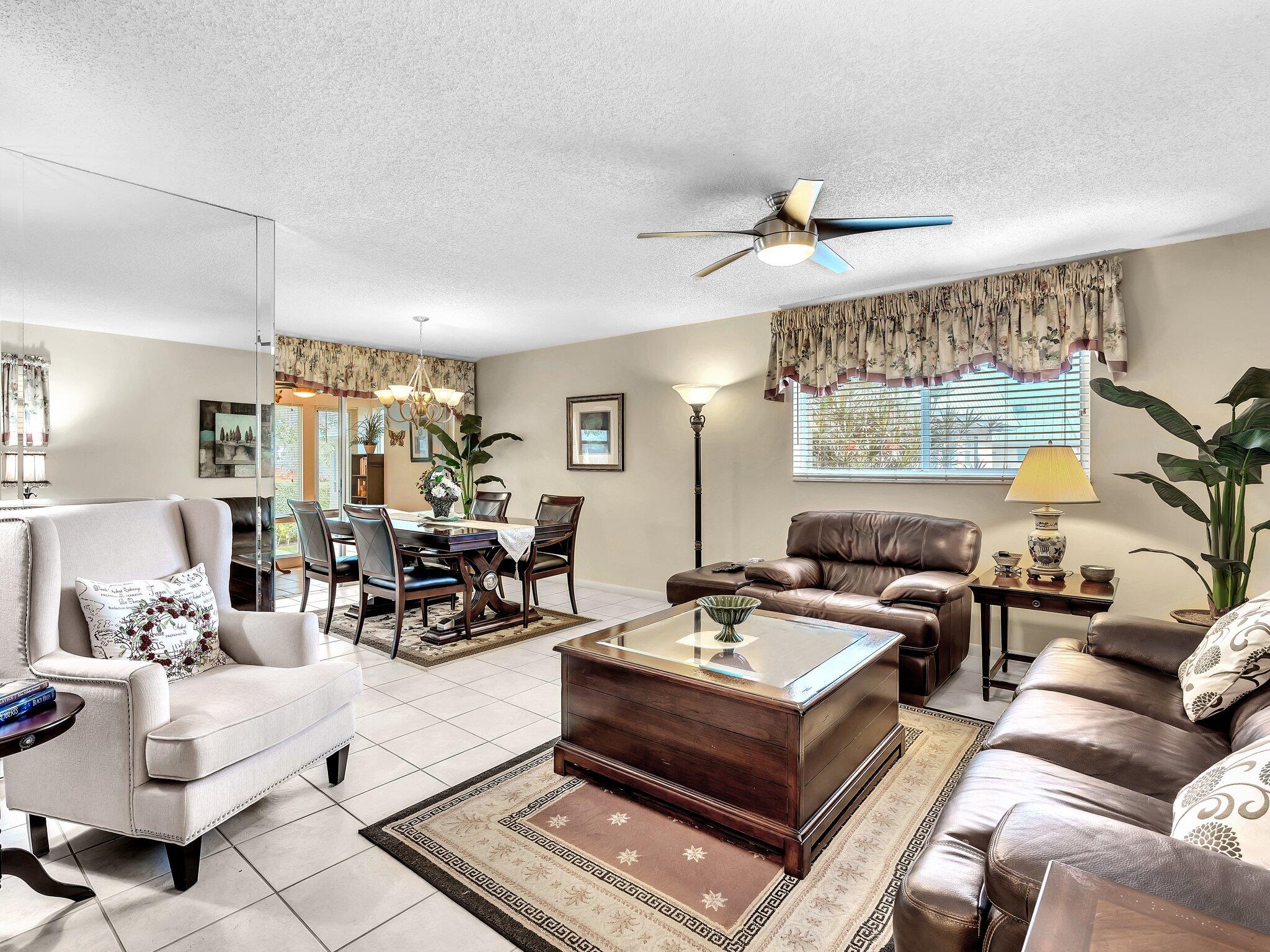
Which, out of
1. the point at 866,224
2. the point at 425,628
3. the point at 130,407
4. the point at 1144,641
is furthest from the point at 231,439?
the point at 1144,641

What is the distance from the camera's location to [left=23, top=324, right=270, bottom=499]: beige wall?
2898 mm

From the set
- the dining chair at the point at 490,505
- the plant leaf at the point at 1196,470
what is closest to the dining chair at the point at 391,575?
the dining chair at the point at 490,505

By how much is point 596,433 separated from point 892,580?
10.4 feet

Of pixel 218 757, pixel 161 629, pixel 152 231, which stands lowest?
pixel 218 757

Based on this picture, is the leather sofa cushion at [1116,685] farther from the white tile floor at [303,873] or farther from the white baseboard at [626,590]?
the white baseboard at [626,590]

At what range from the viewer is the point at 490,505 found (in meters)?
5.84

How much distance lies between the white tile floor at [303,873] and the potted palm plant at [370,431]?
4780 millimetres

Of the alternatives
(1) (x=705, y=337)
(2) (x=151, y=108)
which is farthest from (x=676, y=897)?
(1) (x=705, y=337)

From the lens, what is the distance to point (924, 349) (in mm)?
4312

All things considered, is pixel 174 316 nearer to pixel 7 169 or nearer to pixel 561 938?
pixel 7 169

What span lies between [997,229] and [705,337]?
2.51m

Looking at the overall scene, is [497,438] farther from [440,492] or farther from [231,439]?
[231,439]

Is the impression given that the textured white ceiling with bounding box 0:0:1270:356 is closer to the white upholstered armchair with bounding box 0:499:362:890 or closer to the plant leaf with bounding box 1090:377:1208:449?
the plant leaf with bounding box 1090:377:1208:449

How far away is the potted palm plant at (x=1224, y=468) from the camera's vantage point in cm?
273
